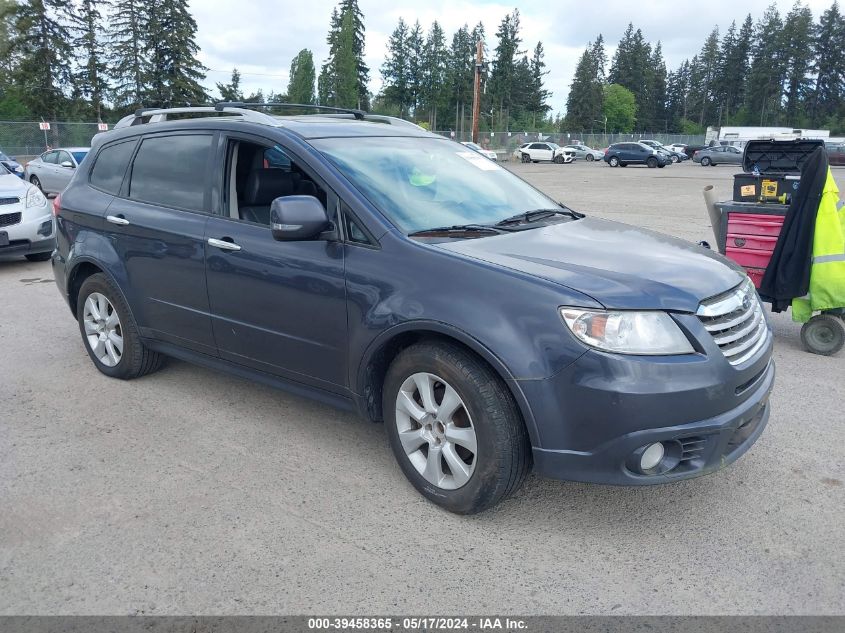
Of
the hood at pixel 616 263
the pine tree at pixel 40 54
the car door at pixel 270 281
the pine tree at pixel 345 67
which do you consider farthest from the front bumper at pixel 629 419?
the pine tree at pixel 345 67

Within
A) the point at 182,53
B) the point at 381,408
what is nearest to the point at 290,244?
the point at 381,408

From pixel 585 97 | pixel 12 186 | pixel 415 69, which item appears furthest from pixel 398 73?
pixel 12 186

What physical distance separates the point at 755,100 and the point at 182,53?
285ft

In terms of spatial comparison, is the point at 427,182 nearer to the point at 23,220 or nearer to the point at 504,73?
the point at 23,220

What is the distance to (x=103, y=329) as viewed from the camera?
202 inches

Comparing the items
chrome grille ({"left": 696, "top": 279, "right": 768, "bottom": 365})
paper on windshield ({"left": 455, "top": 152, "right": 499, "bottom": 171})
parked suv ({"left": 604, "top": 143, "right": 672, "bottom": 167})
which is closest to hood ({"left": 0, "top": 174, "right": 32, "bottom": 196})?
paper on windshield ({"left": 455, "top": 152, "right": 499, "bottom": 171})

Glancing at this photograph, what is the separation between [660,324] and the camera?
2.92 metres

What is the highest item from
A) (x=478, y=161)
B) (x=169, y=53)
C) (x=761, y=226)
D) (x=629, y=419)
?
(x=169, y=53)

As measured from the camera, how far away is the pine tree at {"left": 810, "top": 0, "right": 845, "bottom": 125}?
103250mm

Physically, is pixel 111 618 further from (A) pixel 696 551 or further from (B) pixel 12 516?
(A) pixel 696 551

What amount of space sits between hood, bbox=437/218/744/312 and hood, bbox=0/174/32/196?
8.16 m

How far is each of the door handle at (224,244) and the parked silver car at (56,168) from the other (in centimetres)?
1415

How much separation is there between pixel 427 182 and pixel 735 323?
69.6 inches

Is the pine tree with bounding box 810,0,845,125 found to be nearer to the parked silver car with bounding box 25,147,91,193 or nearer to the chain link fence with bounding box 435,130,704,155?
the chain link fence with bounding box 435,130,704,155
